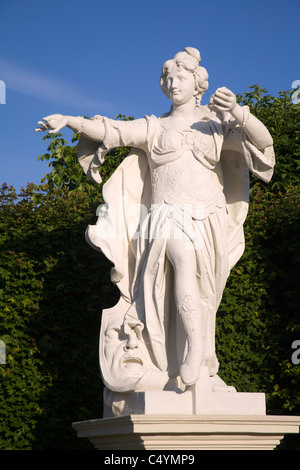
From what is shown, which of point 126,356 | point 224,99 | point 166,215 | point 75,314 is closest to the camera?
point 224,99

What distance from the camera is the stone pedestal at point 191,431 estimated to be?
185 inches

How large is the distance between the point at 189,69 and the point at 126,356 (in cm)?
228

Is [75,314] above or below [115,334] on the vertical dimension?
above

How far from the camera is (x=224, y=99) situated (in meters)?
5.06

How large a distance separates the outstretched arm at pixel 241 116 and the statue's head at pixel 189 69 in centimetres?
57

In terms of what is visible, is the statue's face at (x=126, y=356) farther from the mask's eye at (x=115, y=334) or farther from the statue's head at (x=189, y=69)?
the statue's head at (x=189, y=69)

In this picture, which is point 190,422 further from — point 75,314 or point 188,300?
point 75,314

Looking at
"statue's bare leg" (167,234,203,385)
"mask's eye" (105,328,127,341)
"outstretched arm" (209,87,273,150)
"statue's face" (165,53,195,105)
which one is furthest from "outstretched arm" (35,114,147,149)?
"mask's eye" (105,328,127,341)

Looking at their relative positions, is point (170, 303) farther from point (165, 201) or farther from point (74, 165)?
point (74, 165)

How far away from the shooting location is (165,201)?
538cm

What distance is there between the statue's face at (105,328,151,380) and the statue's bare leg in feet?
1.30

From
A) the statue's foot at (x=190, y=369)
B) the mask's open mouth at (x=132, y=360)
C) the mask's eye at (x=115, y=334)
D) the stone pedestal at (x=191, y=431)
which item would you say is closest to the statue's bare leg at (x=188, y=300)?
the statue's foot at (x=190, y=369)

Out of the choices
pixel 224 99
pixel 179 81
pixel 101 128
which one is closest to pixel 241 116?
pixel 224 99

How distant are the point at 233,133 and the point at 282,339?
2584 millimetres
